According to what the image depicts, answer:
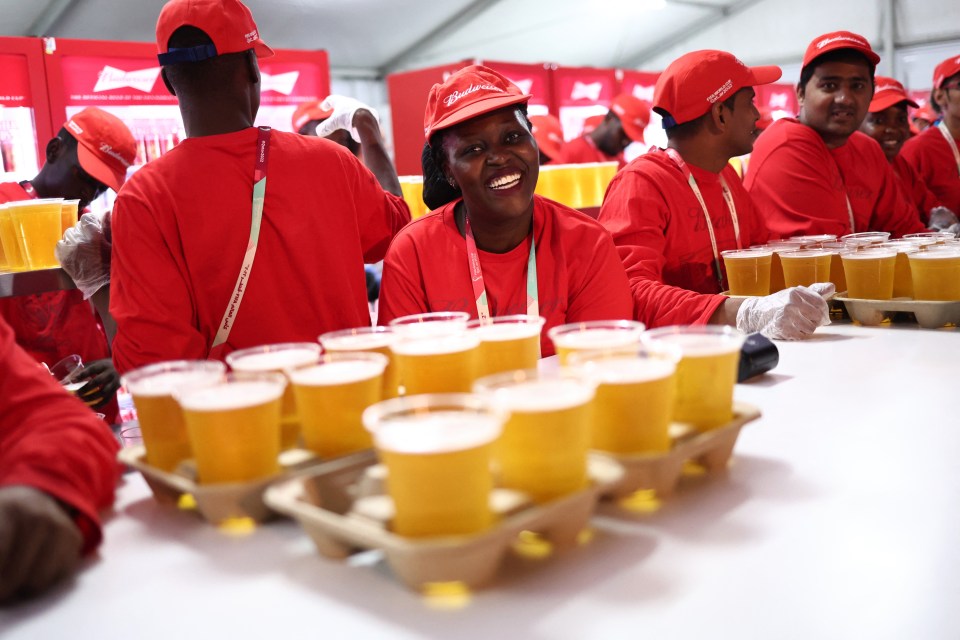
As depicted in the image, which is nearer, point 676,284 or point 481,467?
point 481,467

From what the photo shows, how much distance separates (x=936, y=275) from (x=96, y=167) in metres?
3.20

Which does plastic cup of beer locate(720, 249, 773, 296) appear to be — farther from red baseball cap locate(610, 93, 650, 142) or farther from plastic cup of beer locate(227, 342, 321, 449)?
red baseball cap locate(610, 93, 650, 142)

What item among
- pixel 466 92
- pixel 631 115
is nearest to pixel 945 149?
pixel 631 115

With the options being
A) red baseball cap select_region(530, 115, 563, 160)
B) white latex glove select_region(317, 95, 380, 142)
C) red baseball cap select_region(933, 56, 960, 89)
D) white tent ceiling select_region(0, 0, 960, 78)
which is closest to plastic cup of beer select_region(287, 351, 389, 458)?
white latex glove select_region(317, 95, 380, 142)

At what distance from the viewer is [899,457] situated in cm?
139

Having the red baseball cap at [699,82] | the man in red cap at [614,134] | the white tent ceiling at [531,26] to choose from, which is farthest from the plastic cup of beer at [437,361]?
the white tent ceiling at [531,26]

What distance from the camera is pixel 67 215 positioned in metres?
2.77

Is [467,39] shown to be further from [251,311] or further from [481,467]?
[481,467]

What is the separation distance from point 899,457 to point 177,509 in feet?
3.83

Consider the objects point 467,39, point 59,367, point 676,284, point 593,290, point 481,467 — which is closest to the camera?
point 481,467

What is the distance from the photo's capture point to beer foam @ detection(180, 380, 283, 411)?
1187 mm

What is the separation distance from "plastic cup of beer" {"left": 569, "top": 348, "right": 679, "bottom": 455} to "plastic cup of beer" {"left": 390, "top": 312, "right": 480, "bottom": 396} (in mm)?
240

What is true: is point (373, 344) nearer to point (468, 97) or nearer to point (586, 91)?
point (468, 97)

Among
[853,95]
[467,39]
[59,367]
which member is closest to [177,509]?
[59,367]
